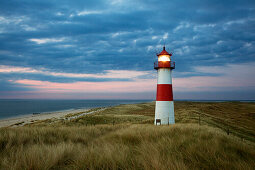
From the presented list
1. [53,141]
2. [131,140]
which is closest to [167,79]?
[131,140]

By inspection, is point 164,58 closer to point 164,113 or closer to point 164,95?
point 164,95

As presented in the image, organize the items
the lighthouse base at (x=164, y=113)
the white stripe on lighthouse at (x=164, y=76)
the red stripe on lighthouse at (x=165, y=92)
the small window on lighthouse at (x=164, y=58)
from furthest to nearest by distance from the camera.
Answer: the small window on lighthouse at (x=164, y=58)
the white stripe on lighthouse at (x=164, y=76)
the red stripe on lighthouse at (x=165, y=92)
the lighthouse base at (x=164, y=113)

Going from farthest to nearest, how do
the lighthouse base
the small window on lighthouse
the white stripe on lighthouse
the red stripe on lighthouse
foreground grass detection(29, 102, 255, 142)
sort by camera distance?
foreground grass detection(29, 102, 255, 142), the small window on lighthouse, the white stripe on lighthouse, the red stripe on lighthouse, the lighthouse base

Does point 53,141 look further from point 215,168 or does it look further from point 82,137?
point 215,168

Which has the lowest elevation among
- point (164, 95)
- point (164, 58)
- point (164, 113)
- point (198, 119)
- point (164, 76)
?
point (198, 119)

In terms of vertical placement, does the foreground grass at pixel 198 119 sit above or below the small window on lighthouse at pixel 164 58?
below

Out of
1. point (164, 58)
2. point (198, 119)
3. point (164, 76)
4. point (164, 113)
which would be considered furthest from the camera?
point (198, 119)

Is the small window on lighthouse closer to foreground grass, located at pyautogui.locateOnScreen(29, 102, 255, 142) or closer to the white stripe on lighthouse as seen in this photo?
the white stripe on lighthouse

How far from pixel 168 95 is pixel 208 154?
442 inches

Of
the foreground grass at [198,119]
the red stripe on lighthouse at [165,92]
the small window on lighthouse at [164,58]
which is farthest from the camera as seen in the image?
the foreground grass at [198,119]

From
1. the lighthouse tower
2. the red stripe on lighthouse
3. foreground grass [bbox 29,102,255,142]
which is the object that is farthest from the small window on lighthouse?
foreground grass [bbox 29,102,255,142]

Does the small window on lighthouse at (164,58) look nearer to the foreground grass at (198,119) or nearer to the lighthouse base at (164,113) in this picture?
the lighthouse base at (164,113)

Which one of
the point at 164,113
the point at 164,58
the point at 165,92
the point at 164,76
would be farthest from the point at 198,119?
the point at 164,58

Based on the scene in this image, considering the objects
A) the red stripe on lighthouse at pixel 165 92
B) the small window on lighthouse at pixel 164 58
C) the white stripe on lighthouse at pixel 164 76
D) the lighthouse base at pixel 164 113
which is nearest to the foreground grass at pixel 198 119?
the lighthouse base at pixel 164 113
